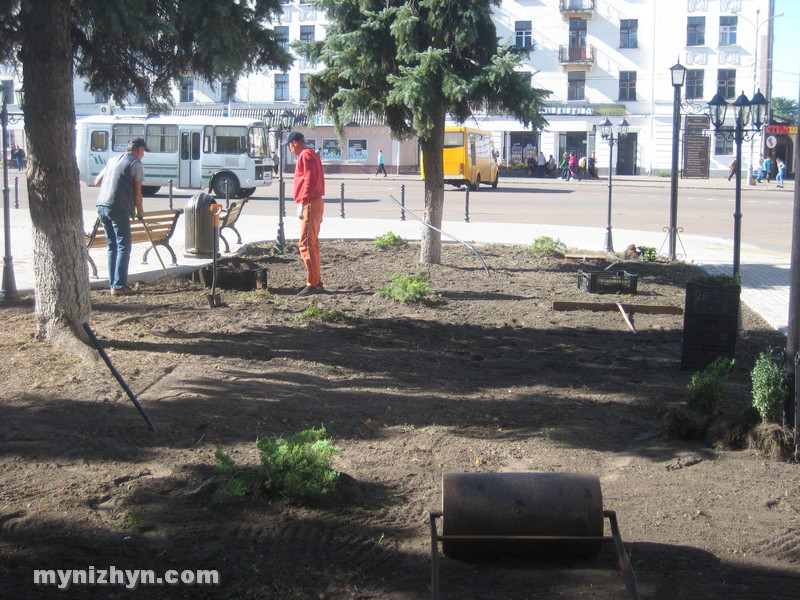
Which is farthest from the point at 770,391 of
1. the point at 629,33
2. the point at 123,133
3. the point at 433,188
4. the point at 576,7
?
the point at 576,7

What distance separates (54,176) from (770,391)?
18.1 feet

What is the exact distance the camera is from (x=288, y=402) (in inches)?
237

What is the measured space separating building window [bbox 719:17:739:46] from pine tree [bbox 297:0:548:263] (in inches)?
1778

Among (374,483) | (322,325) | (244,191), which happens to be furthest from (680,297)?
(244,191)

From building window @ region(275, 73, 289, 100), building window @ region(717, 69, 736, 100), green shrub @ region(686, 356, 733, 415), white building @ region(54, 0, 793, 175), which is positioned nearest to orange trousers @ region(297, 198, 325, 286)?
green shrub @ region(686, 356, 733, 415)

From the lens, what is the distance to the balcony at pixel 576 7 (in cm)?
5328

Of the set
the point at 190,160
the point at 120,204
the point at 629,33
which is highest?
the point at 629,33

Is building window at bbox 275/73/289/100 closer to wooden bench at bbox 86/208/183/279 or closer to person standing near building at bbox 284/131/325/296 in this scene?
wooden bench at bbox 86/208/183/279

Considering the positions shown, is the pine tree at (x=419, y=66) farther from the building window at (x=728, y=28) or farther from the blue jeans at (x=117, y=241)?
the building window at (x=728, y=28)

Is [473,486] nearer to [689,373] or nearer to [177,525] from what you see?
[177,525]

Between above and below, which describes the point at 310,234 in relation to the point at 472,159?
below

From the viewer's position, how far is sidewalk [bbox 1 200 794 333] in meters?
11.5

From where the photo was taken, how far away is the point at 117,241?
9.80 m

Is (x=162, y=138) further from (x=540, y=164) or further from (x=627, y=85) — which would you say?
(x=627, y=85)
